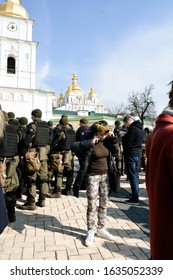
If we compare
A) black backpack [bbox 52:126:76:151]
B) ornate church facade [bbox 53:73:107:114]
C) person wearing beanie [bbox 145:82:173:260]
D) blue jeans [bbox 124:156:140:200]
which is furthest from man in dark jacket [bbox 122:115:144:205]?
ornate church facade [bbox 53:73:107:114]

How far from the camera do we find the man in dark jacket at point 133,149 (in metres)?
6.08

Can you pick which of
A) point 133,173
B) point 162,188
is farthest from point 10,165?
point 162,188

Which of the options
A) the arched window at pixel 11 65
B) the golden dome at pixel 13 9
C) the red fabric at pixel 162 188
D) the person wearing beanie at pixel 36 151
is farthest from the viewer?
the golden dome at pixel 13 9

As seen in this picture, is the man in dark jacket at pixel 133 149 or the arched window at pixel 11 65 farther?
the arched window at pixel 11 65

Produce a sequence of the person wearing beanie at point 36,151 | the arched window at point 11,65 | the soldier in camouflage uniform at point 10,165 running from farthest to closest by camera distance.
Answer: the arched window at point 11,65
the person wearing beanie at point 36,151
the soldier in camouflage uniform at point 10,165

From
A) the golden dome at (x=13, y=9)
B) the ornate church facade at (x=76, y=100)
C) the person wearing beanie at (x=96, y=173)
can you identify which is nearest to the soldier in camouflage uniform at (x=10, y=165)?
the person wearing beanie at (x=96, y=173)

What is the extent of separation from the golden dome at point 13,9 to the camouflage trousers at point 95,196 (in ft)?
122

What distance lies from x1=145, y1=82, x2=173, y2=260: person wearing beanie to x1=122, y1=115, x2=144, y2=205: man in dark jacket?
4.66m

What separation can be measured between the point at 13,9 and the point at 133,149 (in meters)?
36.2

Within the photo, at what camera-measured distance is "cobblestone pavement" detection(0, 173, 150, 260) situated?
3426mm

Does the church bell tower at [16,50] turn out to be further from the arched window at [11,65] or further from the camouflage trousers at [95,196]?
the camouflage trousers at [95,196]

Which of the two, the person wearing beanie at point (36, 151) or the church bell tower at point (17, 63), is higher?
the church bell tower at point (17, 63)

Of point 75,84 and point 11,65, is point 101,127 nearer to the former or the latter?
point 11,65

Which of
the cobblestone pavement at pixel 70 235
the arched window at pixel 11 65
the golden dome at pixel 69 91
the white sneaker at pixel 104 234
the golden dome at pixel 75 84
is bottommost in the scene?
the cobblestone pavement at pixel 70 235
